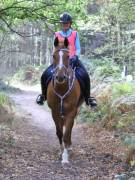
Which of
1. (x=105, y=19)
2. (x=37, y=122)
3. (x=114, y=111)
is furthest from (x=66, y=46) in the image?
(x=105, y=19)

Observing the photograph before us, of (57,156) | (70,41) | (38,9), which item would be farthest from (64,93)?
(38,9)

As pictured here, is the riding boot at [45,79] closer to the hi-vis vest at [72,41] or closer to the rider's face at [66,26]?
the hi-vis vest at [72,41]

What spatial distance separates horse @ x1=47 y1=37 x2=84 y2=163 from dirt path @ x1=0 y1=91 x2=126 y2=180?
1.59ft

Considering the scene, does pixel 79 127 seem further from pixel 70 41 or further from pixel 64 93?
pixel 70 41

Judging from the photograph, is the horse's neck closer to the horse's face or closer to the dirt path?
the horse's face

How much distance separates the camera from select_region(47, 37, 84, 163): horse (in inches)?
374

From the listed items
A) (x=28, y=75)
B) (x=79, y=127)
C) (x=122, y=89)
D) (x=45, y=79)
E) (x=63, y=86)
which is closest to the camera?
(x=63, y=86)

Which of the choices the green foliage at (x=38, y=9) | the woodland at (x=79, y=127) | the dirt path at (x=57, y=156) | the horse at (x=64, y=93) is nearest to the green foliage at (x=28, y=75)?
the woodland at (x=79, y=127)

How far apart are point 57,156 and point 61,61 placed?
239 centimetres

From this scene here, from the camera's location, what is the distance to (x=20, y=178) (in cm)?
779

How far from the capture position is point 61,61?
941 centimetres

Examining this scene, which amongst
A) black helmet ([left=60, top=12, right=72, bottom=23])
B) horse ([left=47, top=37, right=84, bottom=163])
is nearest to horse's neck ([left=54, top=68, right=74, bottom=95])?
horse ([left=47, top=37, right=84, bottom=163])

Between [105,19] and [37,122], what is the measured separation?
37.4 feet

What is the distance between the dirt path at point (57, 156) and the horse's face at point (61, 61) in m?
1.90
